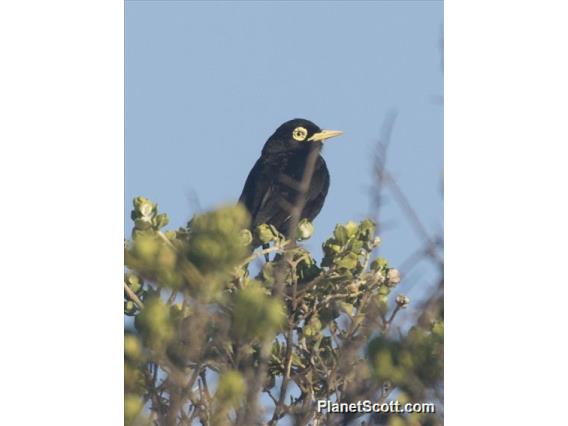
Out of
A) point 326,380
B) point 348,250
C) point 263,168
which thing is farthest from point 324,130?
point 326,380

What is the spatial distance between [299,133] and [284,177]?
27cm

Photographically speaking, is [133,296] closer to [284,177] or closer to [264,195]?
[264,195]

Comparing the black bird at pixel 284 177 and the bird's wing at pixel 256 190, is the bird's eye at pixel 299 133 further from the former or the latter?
the bird's wing at pixel 256 190

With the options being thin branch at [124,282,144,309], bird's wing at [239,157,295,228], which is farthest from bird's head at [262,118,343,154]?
thin branch at [124,282,144,309]

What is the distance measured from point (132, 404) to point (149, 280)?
392mm

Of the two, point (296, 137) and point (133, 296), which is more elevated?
point (296, 137)

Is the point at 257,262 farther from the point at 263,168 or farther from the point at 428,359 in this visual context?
the point at 263,168

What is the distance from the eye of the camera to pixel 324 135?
5.87 metres

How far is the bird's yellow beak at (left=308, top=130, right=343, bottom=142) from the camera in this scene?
5564 millimetres

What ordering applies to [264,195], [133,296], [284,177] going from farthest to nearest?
[284,177], [264,195], [133,296]

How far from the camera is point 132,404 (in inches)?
153

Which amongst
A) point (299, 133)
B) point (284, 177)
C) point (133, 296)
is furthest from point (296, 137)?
point (133, 296)

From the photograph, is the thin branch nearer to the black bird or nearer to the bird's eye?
the black bird

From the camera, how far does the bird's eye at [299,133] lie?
6.22 meters
